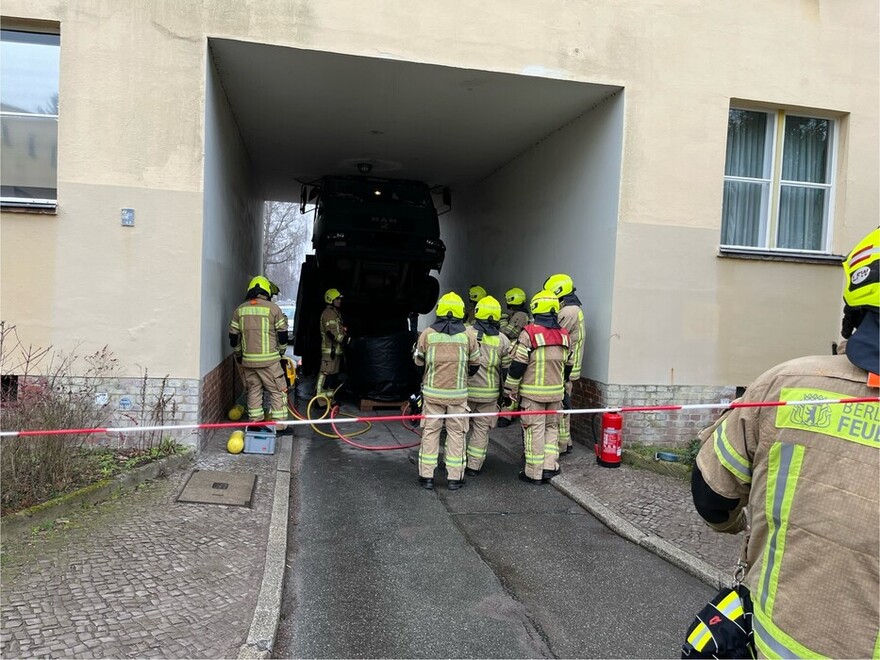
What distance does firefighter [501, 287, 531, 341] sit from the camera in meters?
8.45

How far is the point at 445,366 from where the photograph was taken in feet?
19.7

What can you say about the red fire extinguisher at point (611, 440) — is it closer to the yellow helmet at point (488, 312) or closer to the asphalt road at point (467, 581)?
the asphalt road at point (467, 581)

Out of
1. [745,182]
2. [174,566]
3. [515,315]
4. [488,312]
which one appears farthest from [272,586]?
[745,182]

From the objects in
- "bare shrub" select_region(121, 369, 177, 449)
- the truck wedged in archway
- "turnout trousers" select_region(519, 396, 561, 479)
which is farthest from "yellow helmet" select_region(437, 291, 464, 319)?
the truck wedged in archway

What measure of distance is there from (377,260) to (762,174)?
5603 mm

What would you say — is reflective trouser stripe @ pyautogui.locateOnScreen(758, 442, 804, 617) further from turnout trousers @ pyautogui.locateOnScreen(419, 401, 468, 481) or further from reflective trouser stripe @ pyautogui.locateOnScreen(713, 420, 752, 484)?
turnout trousers @ pyautogui.locateOnScreen(419, 401, 468, 481)

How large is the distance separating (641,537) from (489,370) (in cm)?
240

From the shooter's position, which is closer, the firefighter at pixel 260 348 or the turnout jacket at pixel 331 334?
the firefighter at pixel 260 348

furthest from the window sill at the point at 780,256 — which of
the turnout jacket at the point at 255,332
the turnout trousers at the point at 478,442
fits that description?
the turnout jacket at the point at 255,332

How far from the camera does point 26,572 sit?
348 centimetres

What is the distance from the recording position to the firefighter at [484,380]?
6.42 meters

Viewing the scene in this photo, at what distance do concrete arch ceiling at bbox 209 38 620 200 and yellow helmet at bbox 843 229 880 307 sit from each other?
18.2 feet

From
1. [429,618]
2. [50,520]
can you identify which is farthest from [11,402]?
[429,618]

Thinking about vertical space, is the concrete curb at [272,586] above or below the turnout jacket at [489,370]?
below
